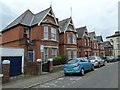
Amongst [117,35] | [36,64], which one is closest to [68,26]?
[36,64]

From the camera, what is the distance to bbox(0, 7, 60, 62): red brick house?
17.0m

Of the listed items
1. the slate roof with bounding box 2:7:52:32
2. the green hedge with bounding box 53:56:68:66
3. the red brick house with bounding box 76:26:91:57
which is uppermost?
the slate roof with bounding box 2:7:52:32

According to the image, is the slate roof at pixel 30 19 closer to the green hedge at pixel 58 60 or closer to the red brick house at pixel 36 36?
the red brick house at pixel 36 36

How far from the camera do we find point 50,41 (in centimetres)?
1811

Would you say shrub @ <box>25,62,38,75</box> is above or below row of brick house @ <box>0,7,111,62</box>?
below

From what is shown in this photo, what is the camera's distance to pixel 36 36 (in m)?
17.8

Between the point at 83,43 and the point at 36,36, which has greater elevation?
the point at 36,36

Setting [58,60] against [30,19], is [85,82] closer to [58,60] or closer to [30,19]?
[58,60]

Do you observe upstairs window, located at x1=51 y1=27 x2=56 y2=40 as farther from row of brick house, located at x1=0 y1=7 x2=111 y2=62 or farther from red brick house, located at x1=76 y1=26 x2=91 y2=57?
red brick house, located at x1=76 y1=26 x2=91 y2=57

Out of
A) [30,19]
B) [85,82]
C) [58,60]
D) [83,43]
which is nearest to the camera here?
[85,82]

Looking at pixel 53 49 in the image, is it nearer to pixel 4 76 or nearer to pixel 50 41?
pixel 50 41

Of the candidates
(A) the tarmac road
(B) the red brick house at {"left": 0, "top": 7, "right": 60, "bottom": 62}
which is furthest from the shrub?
(B) the red brick house at {"left": 0, "top": 7, "right": 60, "bottom": 62}

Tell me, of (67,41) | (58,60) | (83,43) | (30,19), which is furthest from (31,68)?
(83,43)

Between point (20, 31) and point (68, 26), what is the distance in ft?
33.2
